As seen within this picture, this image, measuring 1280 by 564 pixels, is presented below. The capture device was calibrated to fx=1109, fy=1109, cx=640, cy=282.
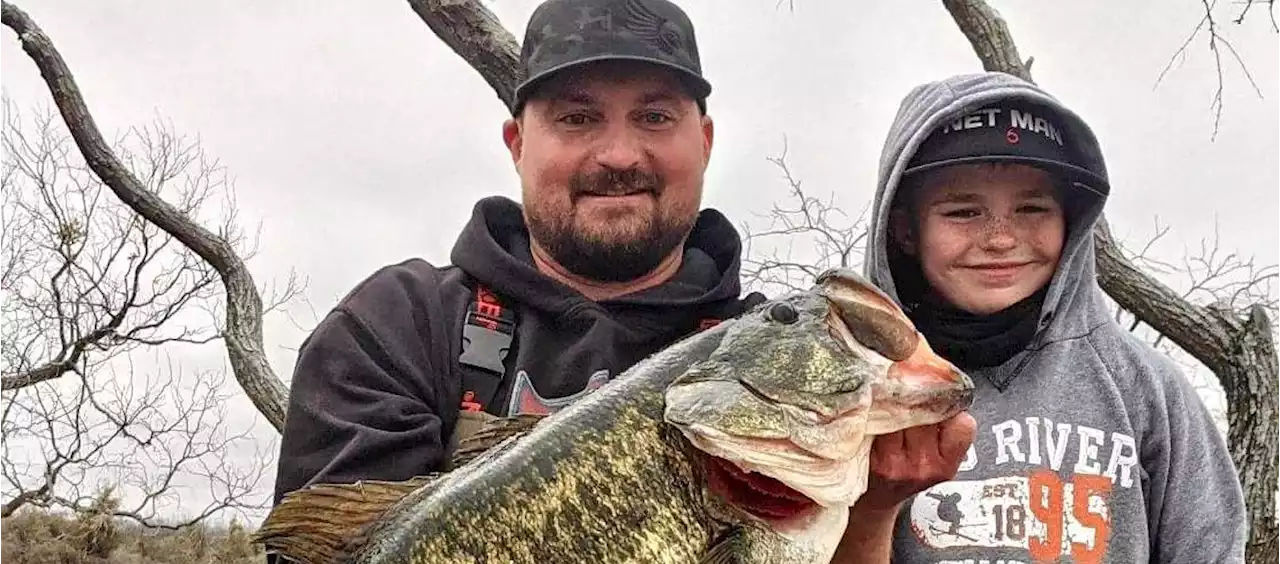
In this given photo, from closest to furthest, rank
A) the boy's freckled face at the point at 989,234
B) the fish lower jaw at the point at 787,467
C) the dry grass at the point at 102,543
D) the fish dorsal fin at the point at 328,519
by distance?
the fish lower jaw at the point at 787,467
the fish dorsal fin at the point at 328,519
the boy's freckled face at the point at 989,234
the dry grass at the point at 102,543

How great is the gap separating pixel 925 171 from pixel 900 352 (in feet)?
4.20

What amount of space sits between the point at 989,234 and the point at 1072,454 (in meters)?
0.67

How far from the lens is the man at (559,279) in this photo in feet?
10.2

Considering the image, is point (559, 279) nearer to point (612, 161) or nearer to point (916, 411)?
point (612, 161)

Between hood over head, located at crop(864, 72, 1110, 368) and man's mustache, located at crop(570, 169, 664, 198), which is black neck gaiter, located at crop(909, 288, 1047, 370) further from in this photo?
man's mustache, located at crop(570, 169, 664, 198)

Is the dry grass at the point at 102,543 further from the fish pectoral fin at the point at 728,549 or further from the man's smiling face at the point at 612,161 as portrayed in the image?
the fish pectoral fin at the point at 728,549

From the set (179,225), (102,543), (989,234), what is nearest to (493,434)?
(989,234)

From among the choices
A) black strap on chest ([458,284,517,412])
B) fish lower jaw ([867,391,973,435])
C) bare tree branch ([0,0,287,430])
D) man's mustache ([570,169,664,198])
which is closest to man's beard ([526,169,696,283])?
man's mustache ([570,169,664,198])

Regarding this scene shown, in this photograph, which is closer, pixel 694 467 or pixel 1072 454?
pixel 694 467

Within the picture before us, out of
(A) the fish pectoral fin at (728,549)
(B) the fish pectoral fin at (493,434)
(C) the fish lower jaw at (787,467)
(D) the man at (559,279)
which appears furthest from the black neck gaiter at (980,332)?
(B) the fish pectoral fin at (493,434)

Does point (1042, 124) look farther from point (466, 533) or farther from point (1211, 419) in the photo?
point (466, 533)

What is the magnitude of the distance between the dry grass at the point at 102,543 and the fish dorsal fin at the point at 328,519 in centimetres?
957

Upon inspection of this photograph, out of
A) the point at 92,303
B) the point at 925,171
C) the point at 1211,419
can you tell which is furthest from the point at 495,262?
the point at 92,303

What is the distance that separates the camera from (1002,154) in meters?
3.21
